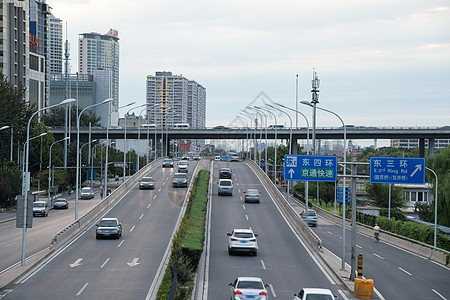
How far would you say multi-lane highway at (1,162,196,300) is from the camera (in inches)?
944

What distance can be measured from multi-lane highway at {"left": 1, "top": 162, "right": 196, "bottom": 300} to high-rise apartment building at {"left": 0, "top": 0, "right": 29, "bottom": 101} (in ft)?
228

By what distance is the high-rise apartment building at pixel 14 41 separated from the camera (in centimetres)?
10912

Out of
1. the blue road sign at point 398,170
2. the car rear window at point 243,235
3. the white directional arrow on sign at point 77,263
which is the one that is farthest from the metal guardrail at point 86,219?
the blue road sign at point 398,170

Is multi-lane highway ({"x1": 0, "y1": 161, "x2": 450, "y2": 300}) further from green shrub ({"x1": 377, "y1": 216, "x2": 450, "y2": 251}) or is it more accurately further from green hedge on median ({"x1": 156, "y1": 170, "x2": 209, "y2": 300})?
green shrub ({"x1": 377, "y1": 216, "x2": 450, "y2": 251})

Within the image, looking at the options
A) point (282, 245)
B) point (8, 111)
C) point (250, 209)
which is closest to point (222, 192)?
point (250, 209)

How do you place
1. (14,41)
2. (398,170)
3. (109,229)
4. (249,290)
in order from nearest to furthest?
(249,290), (398,170), (109,229), (14,41)

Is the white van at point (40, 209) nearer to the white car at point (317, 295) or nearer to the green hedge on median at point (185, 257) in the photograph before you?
the green hedge on median at point (185, 257)

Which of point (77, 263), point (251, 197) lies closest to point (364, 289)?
point (77, 263)

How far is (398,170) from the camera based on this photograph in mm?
29094

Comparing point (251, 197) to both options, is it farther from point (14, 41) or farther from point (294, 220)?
point (14, 41)

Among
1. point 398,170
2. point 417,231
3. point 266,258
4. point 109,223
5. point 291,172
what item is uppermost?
point 398,170

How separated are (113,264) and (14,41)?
310ft

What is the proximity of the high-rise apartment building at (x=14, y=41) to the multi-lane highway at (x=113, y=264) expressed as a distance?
69.5 meters

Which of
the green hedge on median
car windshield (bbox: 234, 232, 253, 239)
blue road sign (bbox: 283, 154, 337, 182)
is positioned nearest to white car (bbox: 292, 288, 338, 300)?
the green hedge on median
